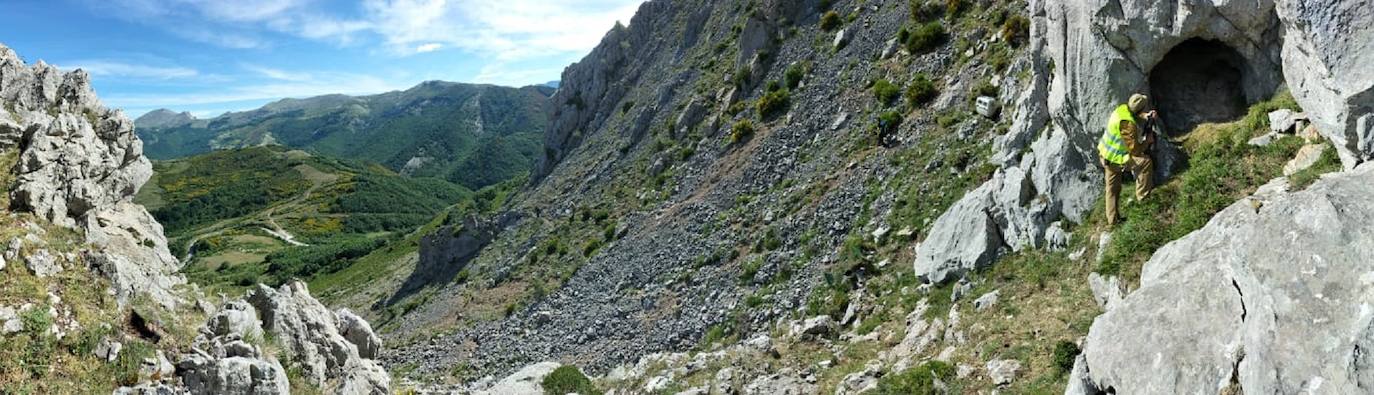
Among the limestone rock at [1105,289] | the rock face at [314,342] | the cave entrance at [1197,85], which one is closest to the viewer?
the limestone rock at [1105,289]

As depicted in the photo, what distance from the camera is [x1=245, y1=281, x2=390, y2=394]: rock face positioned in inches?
792

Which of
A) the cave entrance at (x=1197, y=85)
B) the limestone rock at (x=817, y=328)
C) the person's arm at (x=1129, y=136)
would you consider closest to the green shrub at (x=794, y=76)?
the limestone rock at (x=817, y=328)

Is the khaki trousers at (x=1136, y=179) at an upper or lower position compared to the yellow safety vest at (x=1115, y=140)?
lower

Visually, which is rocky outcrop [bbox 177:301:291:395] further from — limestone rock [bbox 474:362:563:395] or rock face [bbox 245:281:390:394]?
limestone rock [bbox 474:362:563:395]

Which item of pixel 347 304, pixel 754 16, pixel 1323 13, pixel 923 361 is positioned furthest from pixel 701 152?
pixel 347 304

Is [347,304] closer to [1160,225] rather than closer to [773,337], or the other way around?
[773,337]

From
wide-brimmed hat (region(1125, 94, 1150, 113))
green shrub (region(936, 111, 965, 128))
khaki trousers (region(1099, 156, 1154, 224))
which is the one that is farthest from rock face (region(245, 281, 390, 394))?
green shrub (region(936, 111, 965, 128))

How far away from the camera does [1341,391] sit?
7137 millimetres

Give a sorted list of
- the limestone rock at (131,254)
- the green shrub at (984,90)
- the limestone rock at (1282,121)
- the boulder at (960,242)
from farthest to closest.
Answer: the green shrub at (984,90)
the boulder at (960,242)
the limestone rock at (131,254)
the limestone rock at (1282,121)

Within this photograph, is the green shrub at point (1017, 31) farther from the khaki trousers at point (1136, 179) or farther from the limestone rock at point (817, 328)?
the limestone rock at point (817, 328)

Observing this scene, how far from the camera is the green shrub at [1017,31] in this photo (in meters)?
28.7

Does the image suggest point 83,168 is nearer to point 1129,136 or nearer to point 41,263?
point 41,263

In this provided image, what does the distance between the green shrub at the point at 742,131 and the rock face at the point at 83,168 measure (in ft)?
101

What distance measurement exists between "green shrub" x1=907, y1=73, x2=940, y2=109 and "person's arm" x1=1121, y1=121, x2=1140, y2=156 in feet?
58.3
